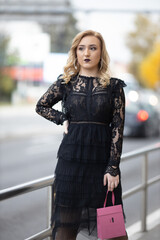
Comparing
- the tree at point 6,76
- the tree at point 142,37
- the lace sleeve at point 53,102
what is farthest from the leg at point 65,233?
the tree at point 142,37

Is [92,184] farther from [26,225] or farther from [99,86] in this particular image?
[26,225]

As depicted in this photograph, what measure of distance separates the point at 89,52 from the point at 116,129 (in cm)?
44

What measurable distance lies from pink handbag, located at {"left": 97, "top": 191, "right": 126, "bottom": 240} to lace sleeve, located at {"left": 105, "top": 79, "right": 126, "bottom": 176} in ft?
0.63

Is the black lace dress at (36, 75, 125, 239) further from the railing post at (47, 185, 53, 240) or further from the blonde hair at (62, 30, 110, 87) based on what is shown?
the railing post at (47, 185, 53, 240)

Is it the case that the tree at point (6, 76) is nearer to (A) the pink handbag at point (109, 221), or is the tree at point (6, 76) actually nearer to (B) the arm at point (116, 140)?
(B) the arm at point (116, 140)

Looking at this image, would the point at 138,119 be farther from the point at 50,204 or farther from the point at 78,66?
the point at 78,66

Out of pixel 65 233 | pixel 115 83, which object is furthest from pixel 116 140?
pixel 65 233

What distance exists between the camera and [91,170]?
2051 millimetres

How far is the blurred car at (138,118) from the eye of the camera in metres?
10.8

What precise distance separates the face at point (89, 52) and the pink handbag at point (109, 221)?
0.77 metres

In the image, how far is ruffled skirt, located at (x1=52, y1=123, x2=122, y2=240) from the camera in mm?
2031

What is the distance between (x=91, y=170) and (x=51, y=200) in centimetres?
45

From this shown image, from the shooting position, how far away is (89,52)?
2.07 m

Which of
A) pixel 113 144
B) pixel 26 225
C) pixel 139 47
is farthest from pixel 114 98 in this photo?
pixel 139 47
